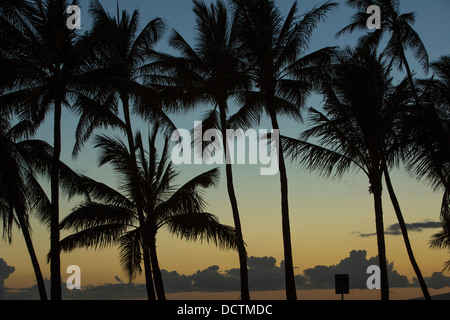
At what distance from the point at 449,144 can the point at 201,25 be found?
12.0 m

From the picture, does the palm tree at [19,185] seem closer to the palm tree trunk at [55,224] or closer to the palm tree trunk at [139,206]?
the palm tree trunk at [55,224]

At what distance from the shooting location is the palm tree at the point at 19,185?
10328 millimetres

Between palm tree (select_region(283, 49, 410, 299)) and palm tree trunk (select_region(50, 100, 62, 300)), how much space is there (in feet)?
25.9

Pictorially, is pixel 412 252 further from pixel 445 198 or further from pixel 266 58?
pixel 266 58

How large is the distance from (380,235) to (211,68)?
9658 mm

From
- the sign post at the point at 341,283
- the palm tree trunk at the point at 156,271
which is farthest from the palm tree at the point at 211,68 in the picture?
the sign post at the point at 341,283

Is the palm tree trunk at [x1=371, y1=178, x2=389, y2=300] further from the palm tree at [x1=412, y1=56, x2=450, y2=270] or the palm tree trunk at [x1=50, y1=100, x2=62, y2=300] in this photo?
the palm tree trunk at [x1=50, y1=100, x2=62, y2=300]

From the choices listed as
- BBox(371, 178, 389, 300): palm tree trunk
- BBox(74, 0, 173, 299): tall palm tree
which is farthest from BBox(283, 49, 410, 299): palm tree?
BBox(74, 0, 173, 299): tall palm tree

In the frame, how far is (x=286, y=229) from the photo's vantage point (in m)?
A: 19.8

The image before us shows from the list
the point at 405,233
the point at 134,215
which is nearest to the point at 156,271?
the point at 134,215

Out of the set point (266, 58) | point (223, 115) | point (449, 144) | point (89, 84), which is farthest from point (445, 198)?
point (89, 84)

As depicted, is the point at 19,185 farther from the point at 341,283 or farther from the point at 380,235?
the point at 380,235

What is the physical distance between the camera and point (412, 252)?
22547 mm
